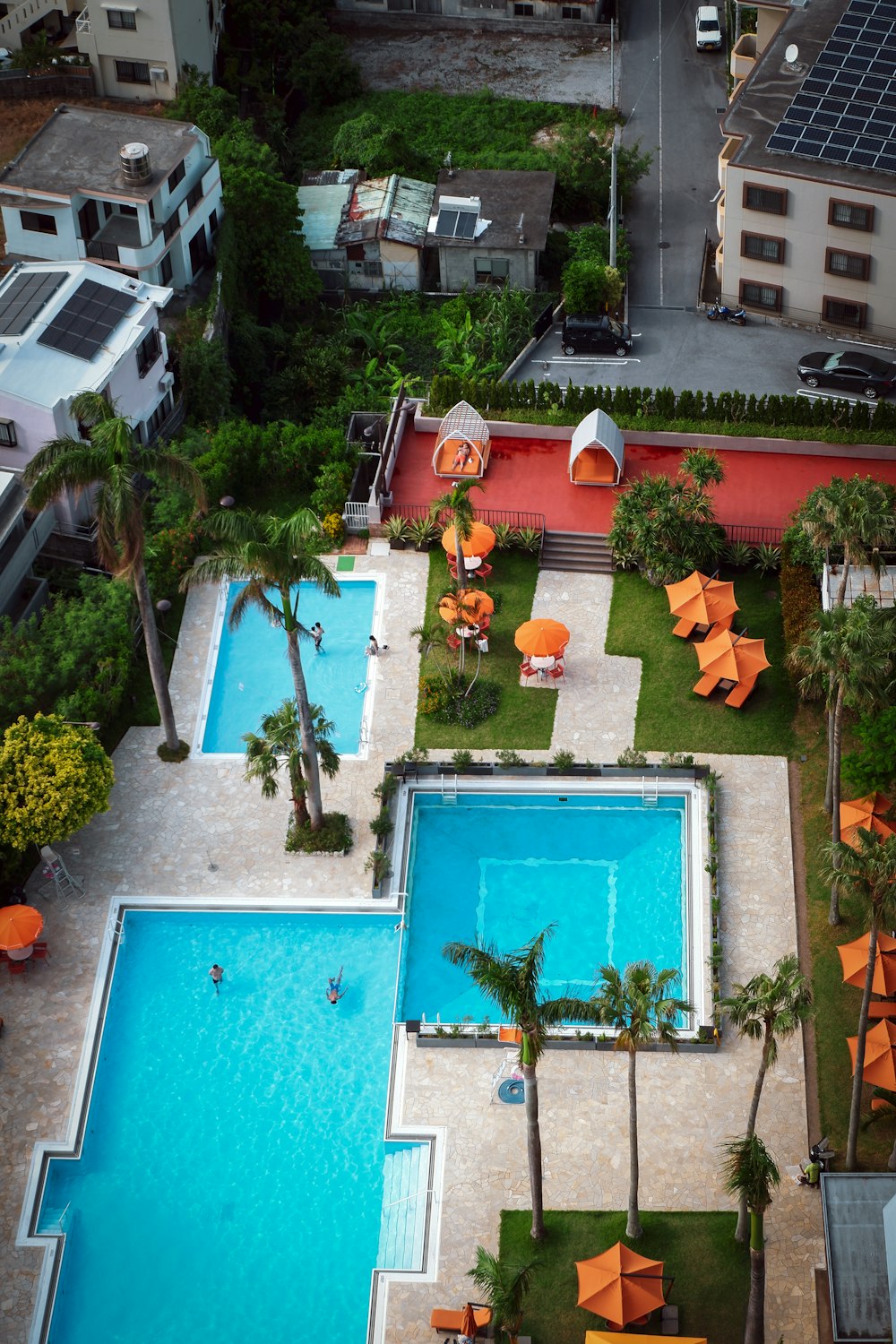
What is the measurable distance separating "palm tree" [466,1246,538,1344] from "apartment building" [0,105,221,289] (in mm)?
45815

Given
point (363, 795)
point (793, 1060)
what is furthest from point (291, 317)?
point (793, 1060)

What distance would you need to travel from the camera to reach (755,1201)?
42.1 m

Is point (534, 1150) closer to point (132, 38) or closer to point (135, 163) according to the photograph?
point (135, 163)

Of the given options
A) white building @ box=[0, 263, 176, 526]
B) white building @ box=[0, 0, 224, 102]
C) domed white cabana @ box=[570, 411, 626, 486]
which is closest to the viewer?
white building @ box=[0, 263, 176, 526]

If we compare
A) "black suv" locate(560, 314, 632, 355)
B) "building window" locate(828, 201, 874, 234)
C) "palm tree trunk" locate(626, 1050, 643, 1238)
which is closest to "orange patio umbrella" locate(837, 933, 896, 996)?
"palm tree trunk" locate(626, 1050, 643, 1238)

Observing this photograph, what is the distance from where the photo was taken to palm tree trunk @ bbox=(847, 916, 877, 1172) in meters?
47.1

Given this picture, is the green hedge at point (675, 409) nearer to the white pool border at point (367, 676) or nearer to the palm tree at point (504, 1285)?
the white pool border at point (367, 676)

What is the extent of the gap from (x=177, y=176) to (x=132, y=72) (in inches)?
528

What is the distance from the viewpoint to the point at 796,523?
64500 millimetres

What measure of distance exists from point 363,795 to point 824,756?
15.4m

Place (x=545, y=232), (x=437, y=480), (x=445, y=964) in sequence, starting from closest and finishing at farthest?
(x=445, y=964), (x=437, y=480), (x=545, y=232)

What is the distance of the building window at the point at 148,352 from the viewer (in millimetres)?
69375

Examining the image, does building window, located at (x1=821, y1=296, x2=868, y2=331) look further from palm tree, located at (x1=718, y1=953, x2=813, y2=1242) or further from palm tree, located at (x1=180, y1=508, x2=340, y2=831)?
→ palm tree, located at (x1=718, y1=953, x2=813, y2=1242)

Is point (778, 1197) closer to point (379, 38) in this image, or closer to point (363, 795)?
point (363, 795)
